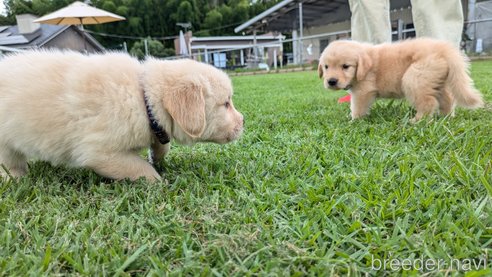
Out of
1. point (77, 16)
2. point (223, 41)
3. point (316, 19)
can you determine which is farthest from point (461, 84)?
point (223, 41)

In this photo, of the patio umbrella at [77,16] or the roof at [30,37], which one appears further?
the roof at [30,37]

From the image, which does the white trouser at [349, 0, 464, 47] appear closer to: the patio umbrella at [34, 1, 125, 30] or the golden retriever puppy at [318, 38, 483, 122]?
the golden retriever puppy at [318, 38, 483, 122]

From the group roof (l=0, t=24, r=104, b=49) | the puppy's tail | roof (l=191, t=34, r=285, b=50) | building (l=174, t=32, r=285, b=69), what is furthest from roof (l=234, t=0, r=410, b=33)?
the puppy's tail

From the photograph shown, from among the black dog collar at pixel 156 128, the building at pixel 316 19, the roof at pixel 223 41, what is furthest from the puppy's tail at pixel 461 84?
the roof at pixel 223 41

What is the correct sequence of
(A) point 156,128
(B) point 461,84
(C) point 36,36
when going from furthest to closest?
(C) point 36,36, (B) point 461,84, (A) point 156,128

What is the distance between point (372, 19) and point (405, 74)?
137cm

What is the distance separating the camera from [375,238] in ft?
3.75

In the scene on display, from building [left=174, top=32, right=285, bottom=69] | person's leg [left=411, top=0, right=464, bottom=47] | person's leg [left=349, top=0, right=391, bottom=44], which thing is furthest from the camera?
building [left=174, top=32, right=285, bottom=69]

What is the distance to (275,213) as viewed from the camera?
138 centimetres

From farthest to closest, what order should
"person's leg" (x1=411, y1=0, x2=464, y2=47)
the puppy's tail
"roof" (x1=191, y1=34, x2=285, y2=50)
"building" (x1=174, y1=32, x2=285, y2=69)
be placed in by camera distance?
"roof" (x1=191, y1=34, x2=285, y2=50) < "building" (x1=174, y1=32, x2=285, y2=69) < "person's leg" (x1=411, y1=0, x2=464, y2=47) < the puppy's tail

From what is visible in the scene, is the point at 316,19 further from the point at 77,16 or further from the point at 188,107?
the point at 188,107

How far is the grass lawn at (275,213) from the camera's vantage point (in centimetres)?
107

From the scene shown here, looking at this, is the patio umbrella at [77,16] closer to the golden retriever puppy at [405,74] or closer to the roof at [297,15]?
the roof at [297,15]

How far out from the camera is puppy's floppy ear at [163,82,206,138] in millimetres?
1716
